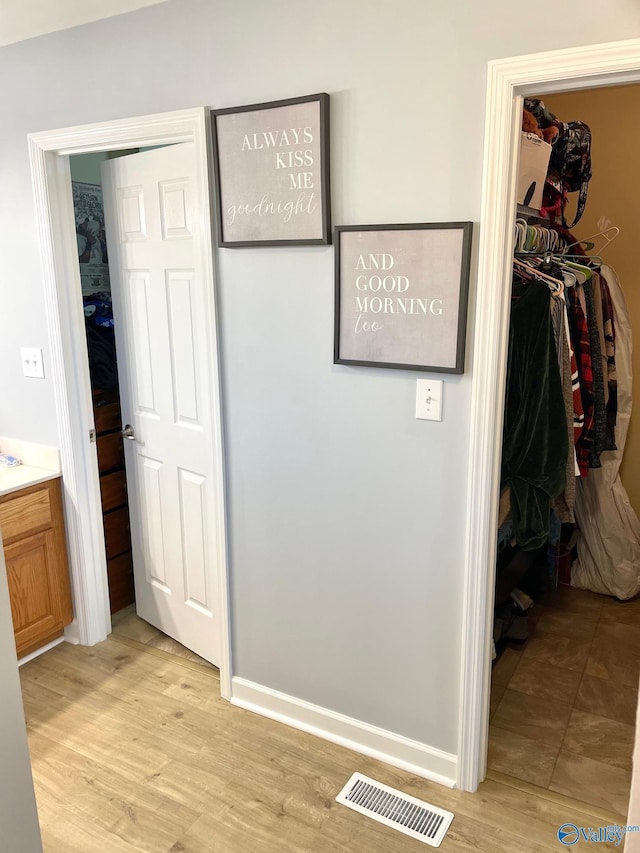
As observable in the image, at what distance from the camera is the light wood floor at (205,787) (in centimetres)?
189

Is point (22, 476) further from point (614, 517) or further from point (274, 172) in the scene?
point (614, 517)

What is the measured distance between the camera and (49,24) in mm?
2252

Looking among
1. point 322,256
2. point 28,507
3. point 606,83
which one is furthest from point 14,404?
point 606,83

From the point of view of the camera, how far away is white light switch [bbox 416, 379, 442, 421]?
187 centimetres

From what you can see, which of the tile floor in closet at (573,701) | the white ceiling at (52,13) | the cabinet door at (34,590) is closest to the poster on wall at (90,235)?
the white ceiling at (52,13)

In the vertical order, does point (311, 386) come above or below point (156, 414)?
above

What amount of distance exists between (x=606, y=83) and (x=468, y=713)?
5.76ft

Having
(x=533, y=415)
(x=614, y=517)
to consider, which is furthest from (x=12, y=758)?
(x=614, y=517)

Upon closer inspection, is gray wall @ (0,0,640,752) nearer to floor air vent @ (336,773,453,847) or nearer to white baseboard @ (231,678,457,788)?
white baseboard @ (231,678,457,788)

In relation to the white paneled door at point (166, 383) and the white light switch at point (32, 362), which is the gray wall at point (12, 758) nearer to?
the white paneled door at point (166, 383)

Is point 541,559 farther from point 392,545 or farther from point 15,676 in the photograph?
point 15,676

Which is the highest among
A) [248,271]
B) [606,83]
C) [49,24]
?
[49,24]

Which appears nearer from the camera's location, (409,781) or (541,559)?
(409,781)

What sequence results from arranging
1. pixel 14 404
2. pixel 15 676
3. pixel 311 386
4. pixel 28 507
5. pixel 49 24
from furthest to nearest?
pixel 14 404
pixel 28 507
pixel 49 24
pixel 311 386
pixel 15 676
